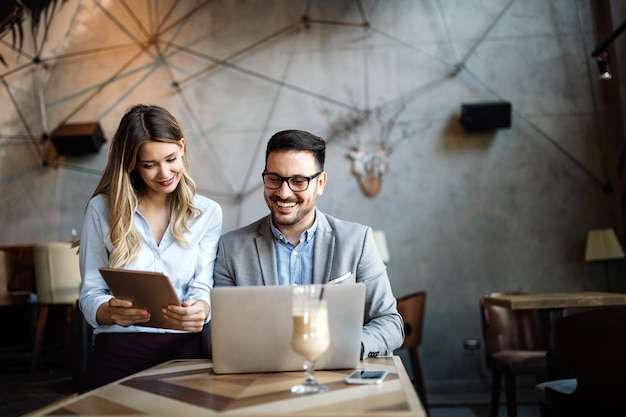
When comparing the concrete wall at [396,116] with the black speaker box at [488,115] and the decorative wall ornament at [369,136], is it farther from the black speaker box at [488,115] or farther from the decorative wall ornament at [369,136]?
the black speaker box at [488,115]

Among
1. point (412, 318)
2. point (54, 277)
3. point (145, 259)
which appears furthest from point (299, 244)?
point (54, 277)

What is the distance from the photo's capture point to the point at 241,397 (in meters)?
1.46

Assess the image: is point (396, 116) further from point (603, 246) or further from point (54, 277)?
point (54, 277)

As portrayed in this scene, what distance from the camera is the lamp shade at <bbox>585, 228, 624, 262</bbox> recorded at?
5.09 metres

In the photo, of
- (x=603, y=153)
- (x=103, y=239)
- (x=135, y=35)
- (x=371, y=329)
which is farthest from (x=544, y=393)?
(x=135, y=35)

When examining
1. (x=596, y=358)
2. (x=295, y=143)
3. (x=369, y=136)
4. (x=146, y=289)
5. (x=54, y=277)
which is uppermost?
(x=369, y=136)

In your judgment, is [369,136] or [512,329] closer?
[512,329]

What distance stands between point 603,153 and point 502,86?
1.06 meters

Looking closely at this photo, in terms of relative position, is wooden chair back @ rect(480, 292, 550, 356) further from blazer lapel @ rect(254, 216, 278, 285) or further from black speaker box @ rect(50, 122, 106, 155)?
black speaker box @ rect(50, 122, 106, 155)

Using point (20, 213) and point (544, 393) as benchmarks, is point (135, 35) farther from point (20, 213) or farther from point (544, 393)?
point (544, 393)

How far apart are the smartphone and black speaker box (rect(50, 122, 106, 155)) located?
490 centimetres

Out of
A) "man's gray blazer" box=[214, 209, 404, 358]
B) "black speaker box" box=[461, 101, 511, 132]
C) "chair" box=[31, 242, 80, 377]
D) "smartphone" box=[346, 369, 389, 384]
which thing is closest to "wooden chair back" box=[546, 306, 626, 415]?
"man's gray blazer" box=[214, 209, 404, 358]

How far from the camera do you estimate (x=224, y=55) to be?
6.11 m

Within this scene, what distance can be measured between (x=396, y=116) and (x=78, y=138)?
9.78 ft
